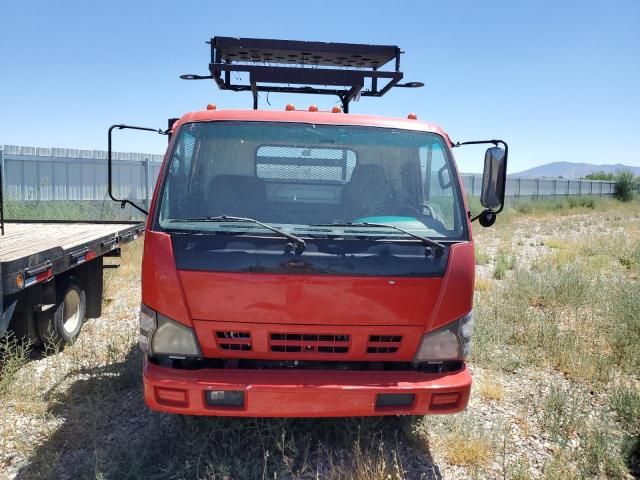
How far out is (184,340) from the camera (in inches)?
117

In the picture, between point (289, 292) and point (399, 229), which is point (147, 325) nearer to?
point (289, 292)

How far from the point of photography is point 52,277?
4.62 m

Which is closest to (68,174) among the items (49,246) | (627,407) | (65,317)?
(65,317)

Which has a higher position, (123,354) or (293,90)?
(293,90)

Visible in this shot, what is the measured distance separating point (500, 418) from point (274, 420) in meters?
1.83

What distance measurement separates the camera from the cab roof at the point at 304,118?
349 cm

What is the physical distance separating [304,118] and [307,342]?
4.92 feet

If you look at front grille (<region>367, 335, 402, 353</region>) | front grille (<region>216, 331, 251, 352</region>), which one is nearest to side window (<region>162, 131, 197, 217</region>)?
front grille (<region>216, 331, 251, 352</region>)

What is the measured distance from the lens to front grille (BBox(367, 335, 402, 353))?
9.98 feet

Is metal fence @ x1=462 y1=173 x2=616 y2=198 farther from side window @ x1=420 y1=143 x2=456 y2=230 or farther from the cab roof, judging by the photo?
the cab roof

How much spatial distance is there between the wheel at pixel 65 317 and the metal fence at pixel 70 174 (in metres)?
5.17

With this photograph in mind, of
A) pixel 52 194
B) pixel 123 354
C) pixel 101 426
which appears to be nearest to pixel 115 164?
pixel 52 194

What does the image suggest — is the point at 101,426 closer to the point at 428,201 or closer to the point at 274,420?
the point at 274,420

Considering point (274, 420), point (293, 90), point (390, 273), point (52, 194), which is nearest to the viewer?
point (390, 273)
